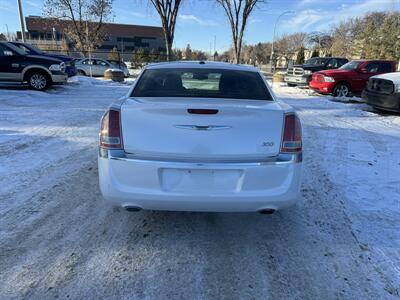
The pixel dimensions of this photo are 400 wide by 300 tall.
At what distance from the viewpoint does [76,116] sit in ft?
28.7

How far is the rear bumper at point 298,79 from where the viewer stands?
19.7 metres

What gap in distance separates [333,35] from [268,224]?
79.1 meters

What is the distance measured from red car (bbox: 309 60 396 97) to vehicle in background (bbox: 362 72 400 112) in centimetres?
361

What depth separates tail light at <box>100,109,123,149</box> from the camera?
2840 mm

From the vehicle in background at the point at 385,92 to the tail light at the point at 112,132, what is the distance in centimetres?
942

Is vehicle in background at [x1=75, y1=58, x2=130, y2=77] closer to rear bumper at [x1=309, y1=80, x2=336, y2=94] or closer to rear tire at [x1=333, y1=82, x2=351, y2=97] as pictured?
rear bumper at [x1=309, y1=80, x2=336, y2=94]

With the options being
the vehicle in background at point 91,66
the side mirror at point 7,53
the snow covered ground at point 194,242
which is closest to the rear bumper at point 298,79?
the vehicle in background at point 91,66

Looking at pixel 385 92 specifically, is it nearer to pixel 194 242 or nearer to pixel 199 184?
pixel 194 242

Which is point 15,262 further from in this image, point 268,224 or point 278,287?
point 268,224

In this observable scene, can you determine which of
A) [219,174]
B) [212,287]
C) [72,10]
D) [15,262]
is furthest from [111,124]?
[72,10]

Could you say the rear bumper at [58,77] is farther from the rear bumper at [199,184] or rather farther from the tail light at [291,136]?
the tail light at [291,136]

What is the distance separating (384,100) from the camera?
10109mm

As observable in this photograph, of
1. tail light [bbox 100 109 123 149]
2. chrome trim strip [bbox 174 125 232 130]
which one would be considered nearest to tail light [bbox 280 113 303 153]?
chrome trim strip [bbox 174 125 232 130]

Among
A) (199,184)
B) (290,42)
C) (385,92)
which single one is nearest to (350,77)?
(385,92)
